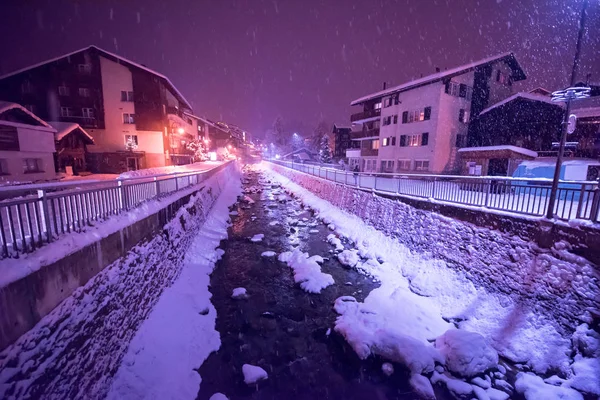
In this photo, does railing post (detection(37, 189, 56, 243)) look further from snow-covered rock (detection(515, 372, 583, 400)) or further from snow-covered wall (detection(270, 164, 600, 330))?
snow-covered wall (detection(270, 164, 600, 330))

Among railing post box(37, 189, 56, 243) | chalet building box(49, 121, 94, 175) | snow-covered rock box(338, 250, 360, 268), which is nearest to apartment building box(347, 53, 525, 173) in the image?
snow-covered rock box(338, 250, 360, 268)

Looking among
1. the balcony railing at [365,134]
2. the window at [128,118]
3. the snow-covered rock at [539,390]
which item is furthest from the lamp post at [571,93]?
the window at [128,118]

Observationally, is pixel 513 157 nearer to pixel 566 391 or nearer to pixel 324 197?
pixel 324 197

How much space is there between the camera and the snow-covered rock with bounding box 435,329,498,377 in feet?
19.5

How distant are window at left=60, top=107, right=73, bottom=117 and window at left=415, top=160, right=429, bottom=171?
3815 cm

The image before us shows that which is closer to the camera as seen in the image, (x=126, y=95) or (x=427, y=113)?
(x=427, y=113)

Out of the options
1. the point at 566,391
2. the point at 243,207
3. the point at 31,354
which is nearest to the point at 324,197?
the point at 243,207

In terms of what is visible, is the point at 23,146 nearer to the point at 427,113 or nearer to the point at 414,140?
the point at 414,140

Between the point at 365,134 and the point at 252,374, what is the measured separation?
3559cm

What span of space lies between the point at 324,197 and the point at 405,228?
10984 mm

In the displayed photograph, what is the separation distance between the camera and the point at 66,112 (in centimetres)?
2878

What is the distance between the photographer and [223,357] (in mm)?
6324

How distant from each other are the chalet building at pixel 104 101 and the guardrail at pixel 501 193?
91.2 feet

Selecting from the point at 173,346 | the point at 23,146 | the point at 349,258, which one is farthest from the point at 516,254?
the point at 23,146
